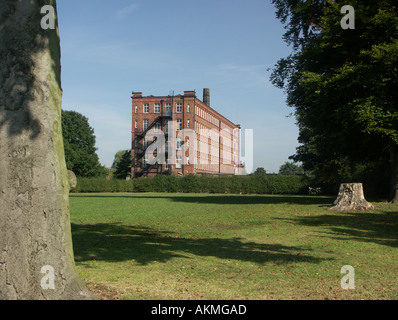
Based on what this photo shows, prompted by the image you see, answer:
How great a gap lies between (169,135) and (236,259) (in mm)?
75682

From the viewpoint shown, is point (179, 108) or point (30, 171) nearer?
point (30, 171)

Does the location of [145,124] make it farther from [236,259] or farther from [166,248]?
[236,259]

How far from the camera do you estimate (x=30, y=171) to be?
5086 mm

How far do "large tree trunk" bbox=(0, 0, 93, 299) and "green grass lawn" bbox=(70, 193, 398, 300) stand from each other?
1.10 m

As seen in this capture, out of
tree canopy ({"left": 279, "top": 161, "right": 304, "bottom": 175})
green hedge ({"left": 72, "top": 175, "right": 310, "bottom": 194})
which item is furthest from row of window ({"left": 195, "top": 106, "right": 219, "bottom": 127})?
tree canopy ({"left": 279, "top": 161, "right": 304, "bottom": 175})

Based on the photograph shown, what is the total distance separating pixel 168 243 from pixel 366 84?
1616 cm

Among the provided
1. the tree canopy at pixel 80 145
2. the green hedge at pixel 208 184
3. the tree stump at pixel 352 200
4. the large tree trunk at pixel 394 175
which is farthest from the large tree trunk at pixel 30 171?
the tree canopy at pixel 80 145

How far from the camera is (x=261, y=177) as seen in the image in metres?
62.1

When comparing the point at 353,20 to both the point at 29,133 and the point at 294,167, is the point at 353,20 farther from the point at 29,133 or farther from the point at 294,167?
the point at 294,167

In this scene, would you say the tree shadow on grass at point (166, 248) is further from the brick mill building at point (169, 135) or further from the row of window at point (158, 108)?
the row of window at point (158, 108)

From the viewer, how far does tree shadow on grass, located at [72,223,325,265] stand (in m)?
9.13

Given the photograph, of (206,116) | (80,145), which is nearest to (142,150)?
(80,145)

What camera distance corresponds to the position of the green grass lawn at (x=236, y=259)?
20.7 ft

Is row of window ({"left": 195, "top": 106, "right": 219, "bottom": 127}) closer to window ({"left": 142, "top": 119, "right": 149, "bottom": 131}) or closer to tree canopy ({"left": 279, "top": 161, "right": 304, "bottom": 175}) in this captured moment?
window ({"left": 142, "top": 119, "right": 149, "bottom": 131})
